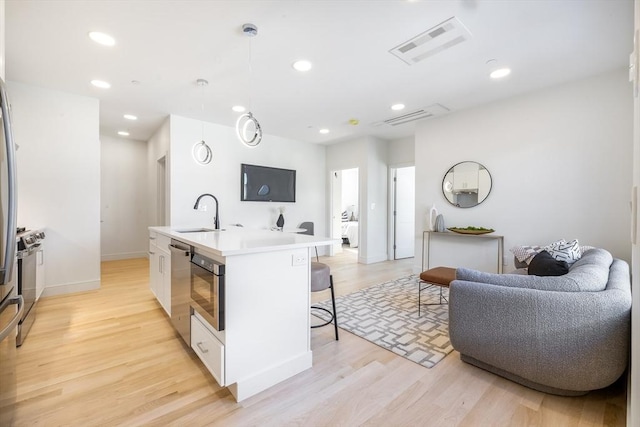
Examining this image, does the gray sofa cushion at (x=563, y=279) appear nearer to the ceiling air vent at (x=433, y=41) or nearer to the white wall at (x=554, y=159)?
the white wall at (x=554, y=159)

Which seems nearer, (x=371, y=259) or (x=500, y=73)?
(x=500, y=73)

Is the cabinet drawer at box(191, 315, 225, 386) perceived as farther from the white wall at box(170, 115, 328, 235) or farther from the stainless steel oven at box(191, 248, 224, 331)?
the white wall at box(170, 115, 328, 235)

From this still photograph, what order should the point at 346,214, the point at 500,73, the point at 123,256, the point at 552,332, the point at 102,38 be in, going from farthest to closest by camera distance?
the point at 346,214 → the point at 123,256 → the point at 500,73 → the point at 102,38 → the point at 552,332

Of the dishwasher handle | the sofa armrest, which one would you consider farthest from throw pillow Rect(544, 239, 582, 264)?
the dishwasher handle

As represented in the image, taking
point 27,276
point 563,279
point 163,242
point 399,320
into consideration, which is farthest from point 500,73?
point 27,276

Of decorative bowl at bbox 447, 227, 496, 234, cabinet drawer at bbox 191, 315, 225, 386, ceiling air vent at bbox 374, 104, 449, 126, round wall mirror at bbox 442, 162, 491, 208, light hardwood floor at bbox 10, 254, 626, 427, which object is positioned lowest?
light hardwood floor at bbox 10, 254, 626, 427

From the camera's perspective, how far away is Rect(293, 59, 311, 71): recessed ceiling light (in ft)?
9.16

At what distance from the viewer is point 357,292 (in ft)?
12.4

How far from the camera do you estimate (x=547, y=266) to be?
222cm

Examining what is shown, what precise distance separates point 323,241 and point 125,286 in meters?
3.53

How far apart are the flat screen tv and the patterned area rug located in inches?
108

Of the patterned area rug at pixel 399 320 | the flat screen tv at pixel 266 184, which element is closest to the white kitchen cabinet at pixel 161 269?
the patterned area rug at pixel 399 320

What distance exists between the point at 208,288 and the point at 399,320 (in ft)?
6.44

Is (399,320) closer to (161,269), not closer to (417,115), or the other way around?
(161,269)
